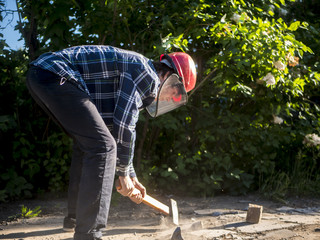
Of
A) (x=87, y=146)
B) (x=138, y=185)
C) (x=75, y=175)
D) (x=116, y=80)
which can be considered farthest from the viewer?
(x=75, y=175)

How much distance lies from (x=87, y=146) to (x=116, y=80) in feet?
1.49

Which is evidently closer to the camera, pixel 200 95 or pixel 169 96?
pixel 169 96

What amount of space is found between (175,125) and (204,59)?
943mm

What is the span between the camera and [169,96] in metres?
2.56

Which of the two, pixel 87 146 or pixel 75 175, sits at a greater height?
pixel 87 146

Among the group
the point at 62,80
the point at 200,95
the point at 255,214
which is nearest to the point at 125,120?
the point at 62,80

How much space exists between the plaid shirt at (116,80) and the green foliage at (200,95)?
1069mm

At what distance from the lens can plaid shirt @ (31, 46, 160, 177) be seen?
2.20 m

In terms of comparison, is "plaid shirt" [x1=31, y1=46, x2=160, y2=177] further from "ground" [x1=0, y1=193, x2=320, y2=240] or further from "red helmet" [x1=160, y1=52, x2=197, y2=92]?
"ground" [x1=0, y1=193, x2=320, y2=240]

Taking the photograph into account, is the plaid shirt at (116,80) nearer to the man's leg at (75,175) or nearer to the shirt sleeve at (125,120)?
the shirt sleeve at (125,120)

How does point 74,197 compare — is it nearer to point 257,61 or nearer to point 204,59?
point 257,61

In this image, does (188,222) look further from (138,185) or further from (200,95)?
(200,95)

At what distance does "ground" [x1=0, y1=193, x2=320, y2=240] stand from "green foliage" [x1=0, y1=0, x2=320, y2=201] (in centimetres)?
28

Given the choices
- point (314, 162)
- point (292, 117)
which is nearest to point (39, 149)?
point (292, 117)
